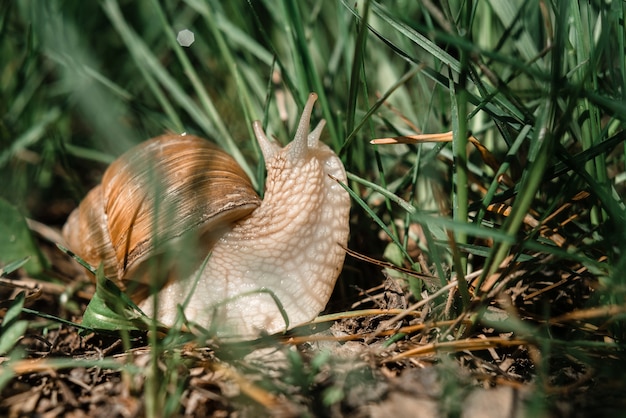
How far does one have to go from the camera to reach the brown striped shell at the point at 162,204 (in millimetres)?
2133

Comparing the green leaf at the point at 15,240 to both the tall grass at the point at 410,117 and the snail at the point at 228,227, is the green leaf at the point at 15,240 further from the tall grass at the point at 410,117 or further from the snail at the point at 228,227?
the snail at the point at 228,227

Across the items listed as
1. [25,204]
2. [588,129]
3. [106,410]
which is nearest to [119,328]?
[106,410]

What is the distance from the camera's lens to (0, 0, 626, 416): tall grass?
1.63 metres

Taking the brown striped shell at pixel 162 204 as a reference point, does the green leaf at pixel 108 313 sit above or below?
below

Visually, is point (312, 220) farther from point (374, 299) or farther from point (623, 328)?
point (623, 328)

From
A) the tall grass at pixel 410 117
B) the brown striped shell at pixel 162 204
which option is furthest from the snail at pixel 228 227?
the tall grass at pixel 410 117

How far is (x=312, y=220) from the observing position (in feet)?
7.25

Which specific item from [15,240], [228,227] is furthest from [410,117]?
[15,240]

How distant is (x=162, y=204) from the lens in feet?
6.98

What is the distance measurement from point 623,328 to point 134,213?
1.72 metres

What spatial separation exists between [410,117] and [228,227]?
0.97 meters

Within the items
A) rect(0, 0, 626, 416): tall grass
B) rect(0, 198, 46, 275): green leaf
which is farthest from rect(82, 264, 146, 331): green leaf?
rect(0, 198, 46, 275): green leaf

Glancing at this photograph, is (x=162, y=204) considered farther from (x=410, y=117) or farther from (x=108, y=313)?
(x=410, y=117)

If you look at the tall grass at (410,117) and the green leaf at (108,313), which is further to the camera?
the green leaf at (108,313)
